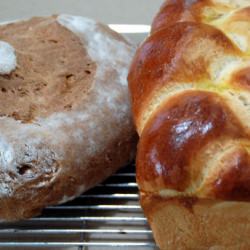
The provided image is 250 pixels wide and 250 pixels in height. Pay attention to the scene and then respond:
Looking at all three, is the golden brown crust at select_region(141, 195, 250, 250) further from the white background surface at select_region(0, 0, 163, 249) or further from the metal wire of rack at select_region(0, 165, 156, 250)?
the white background surface at select_region(0, 0, 163, 249)

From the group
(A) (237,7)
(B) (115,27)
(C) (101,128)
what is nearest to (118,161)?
(C) (101,128)

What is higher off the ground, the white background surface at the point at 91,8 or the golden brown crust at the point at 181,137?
the white background surface at the point at 91,8

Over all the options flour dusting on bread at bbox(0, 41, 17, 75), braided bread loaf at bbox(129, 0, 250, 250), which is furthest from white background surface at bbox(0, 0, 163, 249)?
braided bread loaf at bbox(129, 0, 250, 250)

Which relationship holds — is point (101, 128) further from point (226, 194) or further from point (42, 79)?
point (226, 194)

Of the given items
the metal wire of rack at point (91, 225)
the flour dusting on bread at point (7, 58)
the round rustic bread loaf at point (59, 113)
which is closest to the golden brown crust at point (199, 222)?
the metal wire of rack at point (91, 225)

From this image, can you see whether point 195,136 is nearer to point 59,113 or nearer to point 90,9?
point 59,113

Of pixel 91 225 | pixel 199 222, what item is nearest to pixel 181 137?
pixel 199 222

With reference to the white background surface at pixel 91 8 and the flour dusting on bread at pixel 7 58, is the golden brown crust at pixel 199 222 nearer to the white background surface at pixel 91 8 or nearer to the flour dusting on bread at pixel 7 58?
the flour dusting on bread at pixel 7 58
